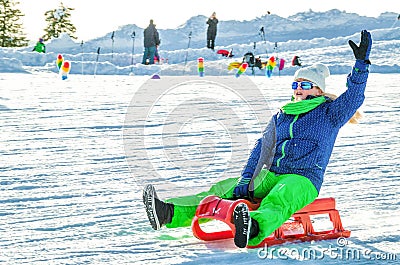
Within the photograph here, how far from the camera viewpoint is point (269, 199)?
3064 millimetres

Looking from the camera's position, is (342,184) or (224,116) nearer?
(342,184)

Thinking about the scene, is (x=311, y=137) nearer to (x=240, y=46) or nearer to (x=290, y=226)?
(x=290, y=226)

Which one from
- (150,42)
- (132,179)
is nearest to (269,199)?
(132,179)

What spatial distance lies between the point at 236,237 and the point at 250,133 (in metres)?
4.29

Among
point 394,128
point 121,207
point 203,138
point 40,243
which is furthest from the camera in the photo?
point 394,128

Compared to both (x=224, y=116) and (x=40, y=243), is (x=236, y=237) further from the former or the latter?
(x=224, y=116)

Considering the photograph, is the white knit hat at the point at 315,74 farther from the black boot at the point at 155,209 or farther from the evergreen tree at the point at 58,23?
the evergreen tree at the point at 58,23

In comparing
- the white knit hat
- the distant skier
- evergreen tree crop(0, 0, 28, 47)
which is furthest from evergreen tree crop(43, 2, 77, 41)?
the white knit hat

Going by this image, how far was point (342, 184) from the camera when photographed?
15.0ft

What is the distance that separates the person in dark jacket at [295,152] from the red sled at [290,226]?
0.09m

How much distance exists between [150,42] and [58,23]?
21228mm

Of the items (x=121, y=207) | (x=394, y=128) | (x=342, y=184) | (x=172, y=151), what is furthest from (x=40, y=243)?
(x=394, y=128)

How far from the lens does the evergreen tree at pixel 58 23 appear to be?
1540 inches
